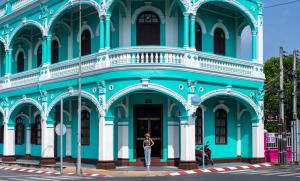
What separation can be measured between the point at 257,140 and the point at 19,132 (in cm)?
1580

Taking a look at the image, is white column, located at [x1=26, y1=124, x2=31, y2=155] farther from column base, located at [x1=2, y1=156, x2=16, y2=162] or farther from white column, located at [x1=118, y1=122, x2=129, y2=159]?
white column, located at [x1=118, y1=122, x2=129, y2=159]

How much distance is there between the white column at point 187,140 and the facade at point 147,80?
0.15ft

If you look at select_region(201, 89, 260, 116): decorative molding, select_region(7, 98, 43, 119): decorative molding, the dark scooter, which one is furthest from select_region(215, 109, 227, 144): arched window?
select_region(7, 98, 43, 119): decorative molding

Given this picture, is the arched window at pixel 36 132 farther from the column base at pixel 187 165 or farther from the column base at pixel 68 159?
the column base at pixel 187 165

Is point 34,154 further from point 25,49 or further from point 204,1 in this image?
point 204,1

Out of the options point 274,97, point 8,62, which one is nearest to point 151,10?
point 8,62

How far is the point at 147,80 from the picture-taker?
22.3 meters

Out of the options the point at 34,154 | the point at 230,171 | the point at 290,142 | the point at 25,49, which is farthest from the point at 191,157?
the point at 25,49

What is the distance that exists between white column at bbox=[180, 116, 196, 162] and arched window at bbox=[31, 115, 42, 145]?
11567 millimetres

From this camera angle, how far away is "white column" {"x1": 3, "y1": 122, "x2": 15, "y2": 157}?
30594 millimetres

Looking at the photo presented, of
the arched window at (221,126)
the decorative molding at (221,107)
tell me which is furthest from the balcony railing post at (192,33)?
the arched window at (221,126)

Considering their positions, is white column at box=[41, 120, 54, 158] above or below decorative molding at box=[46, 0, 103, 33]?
below

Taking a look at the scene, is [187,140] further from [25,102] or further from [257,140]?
[25,102]

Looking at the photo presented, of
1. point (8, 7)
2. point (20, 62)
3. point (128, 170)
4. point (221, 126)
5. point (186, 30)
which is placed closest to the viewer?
point (128, 170)
